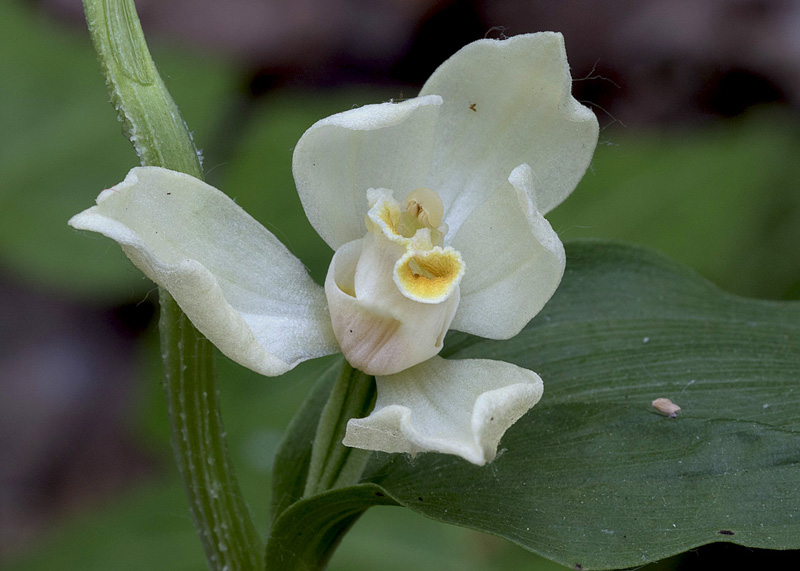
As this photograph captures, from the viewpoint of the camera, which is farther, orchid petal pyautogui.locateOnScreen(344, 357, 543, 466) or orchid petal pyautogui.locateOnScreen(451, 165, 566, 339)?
orchid petal pyautogui.locateOnScreen(451, 165, 566, 339)

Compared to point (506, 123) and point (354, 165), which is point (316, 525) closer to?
point (354, 165)

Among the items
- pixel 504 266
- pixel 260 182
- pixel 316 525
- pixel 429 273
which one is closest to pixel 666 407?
pixel 504 266

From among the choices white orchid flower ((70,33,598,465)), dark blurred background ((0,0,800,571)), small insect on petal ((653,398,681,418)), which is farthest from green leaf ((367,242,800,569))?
dark blurred background ((0,0,800,571))

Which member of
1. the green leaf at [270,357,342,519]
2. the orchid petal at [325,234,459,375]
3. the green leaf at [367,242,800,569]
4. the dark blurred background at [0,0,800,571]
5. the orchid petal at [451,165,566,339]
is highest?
the orchid petal at [325,234,459,375]

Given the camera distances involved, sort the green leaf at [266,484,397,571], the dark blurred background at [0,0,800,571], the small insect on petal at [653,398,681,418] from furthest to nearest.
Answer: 1. the dark blurred background at [0,0,800,571]
2. the small insect on petal at [653,398,681,418]
3. the green leaf at [266,484,397,571]

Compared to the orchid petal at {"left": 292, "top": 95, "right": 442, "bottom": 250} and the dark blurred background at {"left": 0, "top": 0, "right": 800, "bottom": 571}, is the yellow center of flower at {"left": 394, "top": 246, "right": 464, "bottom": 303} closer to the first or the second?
the orchid petal at {"left": 292, "top": 95, "right": 442, "bottom": 250}

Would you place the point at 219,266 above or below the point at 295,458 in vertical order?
above

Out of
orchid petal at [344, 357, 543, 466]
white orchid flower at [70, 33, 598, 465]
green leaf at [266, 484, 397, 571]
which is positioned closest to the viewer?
orchid petal at [344, 357, 543, 466]
